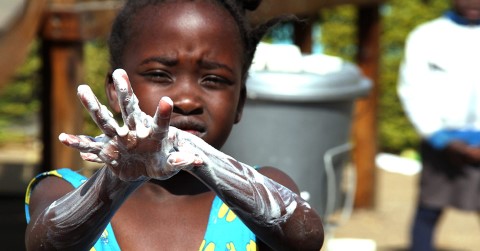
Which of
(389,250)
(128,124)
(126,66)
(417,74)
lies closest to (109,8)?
(417,74)

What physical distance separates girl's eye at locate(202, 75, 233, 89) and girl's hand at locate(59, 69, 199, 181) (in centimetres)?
33

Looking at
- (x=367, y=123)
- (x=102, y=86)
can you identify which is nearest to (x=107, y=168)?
(x=367, y=123)

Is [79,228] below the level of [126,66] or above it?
below

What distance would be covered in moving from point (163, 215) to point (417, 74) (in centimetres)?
346

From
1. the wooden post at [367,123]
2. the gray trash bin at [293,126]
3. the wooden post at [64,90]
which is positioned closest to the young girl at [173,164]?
the gray trash bin at [293,126]

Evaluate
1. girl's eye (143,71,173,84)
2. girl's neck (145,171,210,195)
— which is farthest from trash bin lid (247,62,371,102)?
girl's eye (143,71,173,84)

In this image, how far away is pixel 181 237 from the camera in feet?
6.56

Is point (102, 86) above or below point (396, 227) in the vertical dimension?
above

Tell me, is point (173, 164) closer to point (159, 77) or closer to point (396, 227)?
point (159, 77)

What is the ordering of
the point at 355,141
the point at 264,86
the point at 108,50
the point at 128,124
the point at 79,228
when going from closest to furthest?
the point at 128,124
the point at 79,228
the point at 108,50
the point at 264,86
the point at 355,141

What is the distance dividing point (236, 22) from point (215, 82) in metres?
0.16

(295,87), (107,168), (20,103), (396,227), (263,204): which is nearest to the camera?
(107,168)

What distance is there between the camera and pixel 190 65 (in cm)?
189

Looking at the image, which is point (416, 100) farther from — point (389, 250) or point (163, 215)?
point (163, 215)
